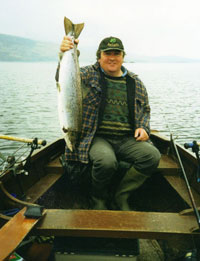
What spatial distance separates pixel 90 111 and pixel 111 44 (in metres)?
1.12

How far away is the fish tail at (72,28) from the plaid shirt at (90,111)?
63cm

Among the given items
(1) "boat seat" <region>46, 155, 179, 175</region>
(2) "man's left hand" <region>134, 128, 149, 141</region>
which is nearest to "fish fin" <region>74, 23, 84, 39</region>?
(2) "man's left hand" <region>134, 128, 149, 141</region>

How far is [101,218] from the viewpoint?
249 centimetres

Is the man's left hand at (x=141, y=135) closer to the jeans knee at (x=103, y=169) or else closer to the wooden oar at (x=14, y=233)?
the jeans knee at (x=103, y=169)

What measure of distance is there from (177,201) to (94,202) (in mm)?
1670

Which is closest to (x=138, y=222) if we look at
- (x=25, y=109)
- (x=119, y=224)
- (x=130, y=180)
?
(x=119, y=224)

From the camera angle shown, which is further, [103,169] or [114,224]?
[103,169]

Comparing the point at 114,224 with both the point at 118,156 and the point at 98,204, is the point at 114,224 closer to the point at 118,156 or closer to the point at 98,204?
the point at 98,204

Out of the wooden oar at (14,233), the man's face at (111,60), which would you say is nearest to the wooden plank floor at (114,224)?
the wooden oar at (14,233)

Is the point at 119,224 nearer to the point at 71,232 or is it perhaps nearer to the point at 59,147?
the point at 71,232

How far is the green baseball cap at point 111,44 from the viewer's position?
11.9ft

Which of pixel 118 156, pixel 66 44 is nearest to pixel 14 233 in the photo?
pixel 118 156

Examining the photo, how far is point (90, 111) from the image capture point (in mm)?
3635

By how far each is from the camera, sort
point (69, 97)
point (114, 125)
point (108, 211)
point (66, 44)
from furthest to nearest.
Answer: point (114, 125) → point (66, 44) → point (69, 97) → point (108, 211)
